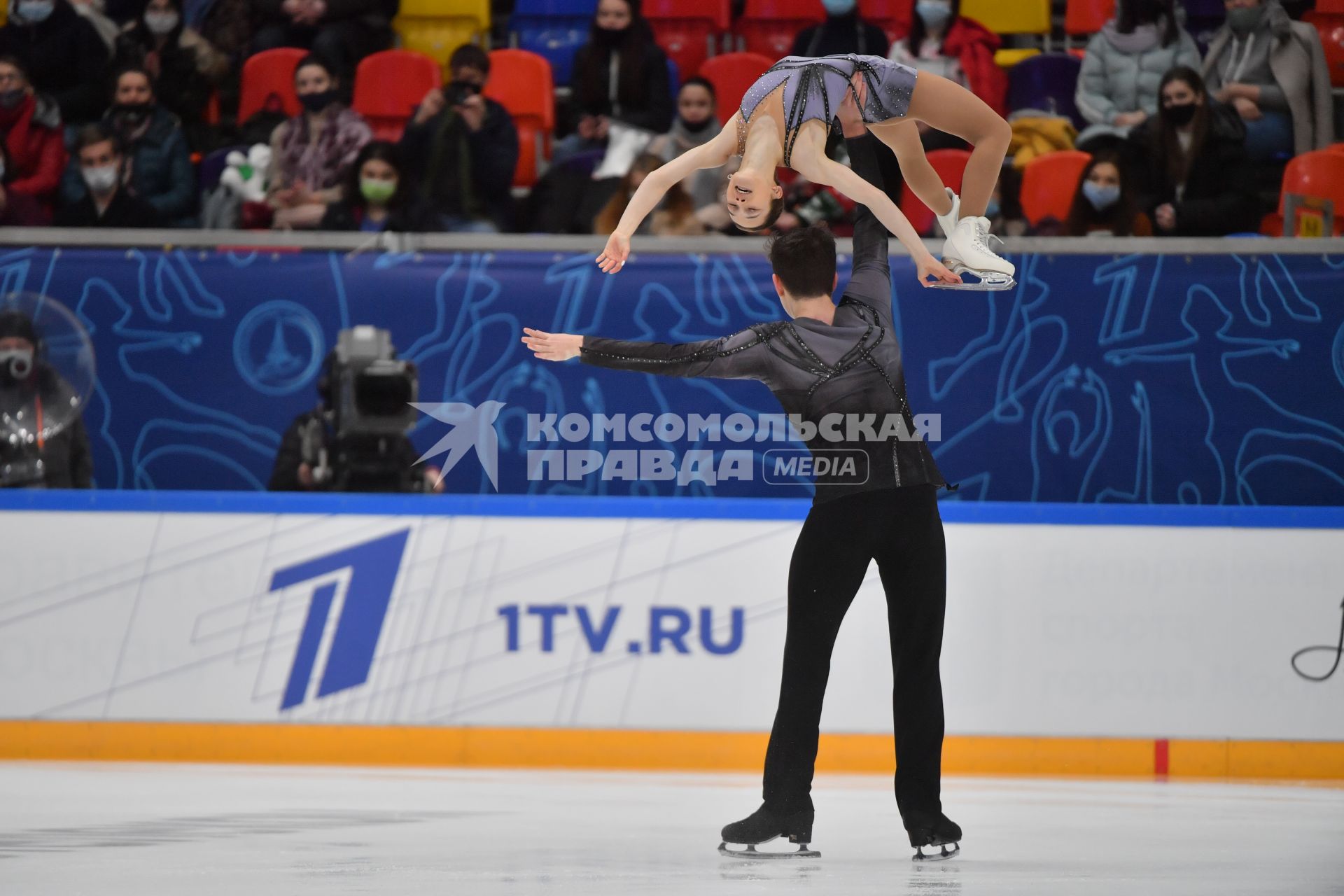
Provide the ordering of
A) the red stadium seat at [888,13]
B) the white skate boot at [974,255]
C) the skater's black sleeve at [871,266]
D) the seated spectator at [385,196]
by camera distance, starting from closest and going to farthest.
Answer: the white skate boot at [974,255] < the skater's black sleeve at [871,266] < the seated spectator at [385,196] < the red stadium seat at [888,13]

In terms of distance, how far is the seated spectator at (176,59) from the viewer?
29.0 ft

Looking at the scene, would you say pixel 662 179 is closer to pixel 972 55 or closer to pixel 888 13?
pixel 972 55

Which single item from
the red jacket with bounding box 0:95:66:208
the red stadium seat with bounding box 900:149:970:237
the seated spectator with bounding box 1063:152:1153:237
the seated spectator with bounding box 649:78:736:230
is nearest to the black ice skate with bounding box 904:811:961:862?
the seated spectator with bounding box 1063:152:1153:237

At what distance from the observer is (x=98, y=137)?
7.82m

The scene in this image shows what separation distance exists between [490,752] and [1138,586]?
2653 mm

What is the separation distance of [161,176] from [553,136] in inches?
86.6

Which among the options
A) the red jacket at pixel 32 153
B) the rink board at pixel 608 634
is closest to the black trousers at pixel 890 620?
the rink board at pixel 608 634

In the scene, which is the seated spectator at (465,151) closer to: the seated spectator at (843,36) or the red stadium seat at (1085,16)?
the seated spectator at (843,36)

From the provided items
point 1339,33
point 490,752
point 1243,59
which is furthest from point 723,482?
point 1339,33

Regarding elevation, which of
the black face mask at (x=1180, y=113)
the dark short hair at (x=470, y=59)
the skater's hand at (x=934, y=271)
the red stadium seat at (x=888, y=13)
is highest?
the red stadium seat at (x=888, y=13)

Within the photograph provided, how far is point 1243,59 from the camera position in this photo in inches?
322

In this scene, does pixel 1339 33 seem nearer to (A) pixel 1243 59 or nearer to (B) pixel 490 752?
(A) pixel 1243 59

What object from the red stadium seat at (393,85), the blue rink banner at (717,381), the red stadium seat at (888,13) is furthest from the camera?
the red stadium seat at (888,13)

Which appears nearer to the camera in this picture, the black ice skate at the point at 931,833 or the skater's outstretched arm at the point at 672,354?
the skater's outstretched arm at the point at 672,354
